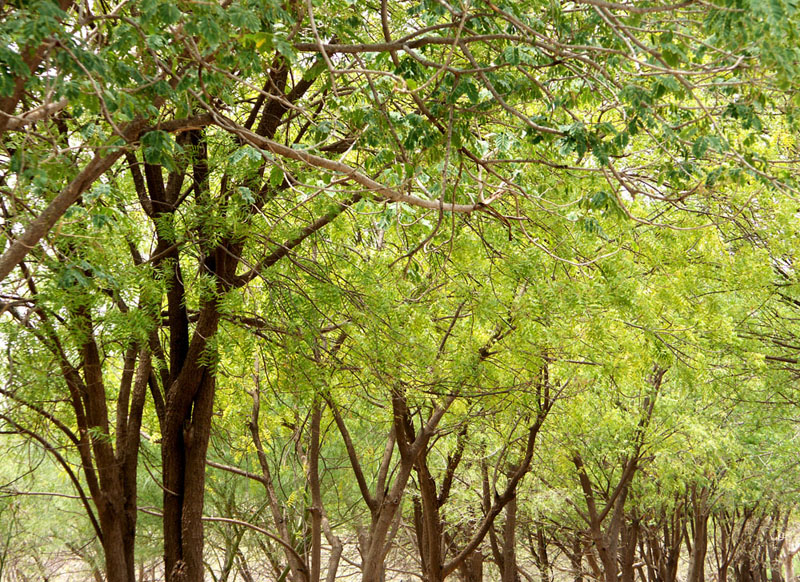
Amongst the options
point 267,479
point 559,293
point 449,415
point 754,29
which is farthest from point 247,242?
point 267,479

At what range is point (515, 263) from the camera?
24.6 ft

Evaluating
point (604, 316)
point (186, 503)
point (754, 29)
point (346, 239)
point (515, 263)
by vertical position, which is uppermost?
point (346, 239)

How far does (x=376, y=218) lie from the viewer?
8.79 metres

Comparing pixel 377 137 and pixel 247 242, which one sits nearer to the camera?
pixel 377 137

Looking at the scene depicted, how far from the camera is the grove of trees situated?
4.11 metres

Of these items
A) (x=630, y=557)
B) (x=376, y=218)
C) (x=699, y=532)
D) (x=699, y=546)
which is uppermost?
(x=376, y=218)

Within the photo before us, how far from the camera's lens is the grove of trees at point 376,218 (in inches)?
162

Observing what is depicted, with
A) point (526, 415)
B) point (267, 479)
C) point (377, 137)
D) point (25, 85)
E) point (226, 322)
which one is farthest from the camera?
point (267, 479)

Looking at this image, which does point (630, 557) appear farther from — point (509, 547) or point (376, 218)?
point (376, 218)

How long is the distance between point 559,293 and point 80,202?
4256 mm

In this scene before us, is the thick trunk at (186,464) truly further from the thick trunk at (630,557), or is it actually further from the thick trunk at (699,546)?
the thick trunk at (699,546)

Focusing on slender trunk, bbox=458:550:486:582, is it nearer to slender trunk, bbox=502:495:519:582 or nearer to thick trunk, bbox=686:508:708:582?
slender trunk, bbox=502:495:519:582

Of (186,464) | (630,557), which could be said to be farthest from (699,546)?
(186,464)

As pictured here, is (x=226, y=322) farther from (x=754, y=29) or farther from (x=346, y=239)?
(x=754, y=29)
